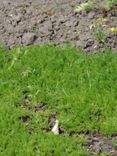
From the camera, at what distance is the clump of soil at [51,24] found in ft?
20.4

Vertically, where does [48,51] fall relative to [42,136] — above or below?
above

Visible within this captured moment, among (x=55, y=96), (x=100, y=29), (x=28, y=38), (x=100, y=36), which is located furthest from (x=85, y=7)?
(x=55, y=96)

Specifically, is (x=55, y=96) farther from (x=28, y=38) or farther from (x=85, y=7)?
(x=85, y=7)

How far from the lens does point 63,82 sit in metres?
5.59

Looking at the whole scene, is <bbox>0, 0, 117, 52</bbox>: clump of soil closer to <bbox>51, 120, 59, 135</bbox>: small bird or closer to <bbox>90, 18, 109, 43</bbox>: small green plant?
Result: <bbox>90, 18, 109, 43</bbox>: small green plant

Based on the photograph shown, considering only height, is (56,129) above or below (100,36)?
below

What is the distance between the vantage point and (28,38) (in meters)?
6.30

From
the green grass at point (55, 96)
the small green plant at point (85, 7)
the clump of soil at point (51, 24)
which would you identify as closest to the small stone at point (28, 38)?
the clump of soil at point (51, 24)

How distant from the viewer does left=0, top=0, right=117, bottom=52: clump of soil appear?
6208 mm

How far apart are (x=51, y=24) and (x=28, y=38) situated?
1.24 feet

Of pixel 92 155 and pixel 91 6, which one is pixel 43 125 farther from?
pixel 91 6

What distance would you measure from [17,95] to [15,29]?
4.10ft

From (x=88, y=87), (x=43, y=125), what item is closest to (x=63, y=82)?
(x=88, y=87)

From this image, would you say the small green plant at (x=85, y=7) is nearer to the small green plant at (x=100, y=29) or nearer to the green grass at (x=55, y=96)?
the small green plant at (x=100, y=29)
